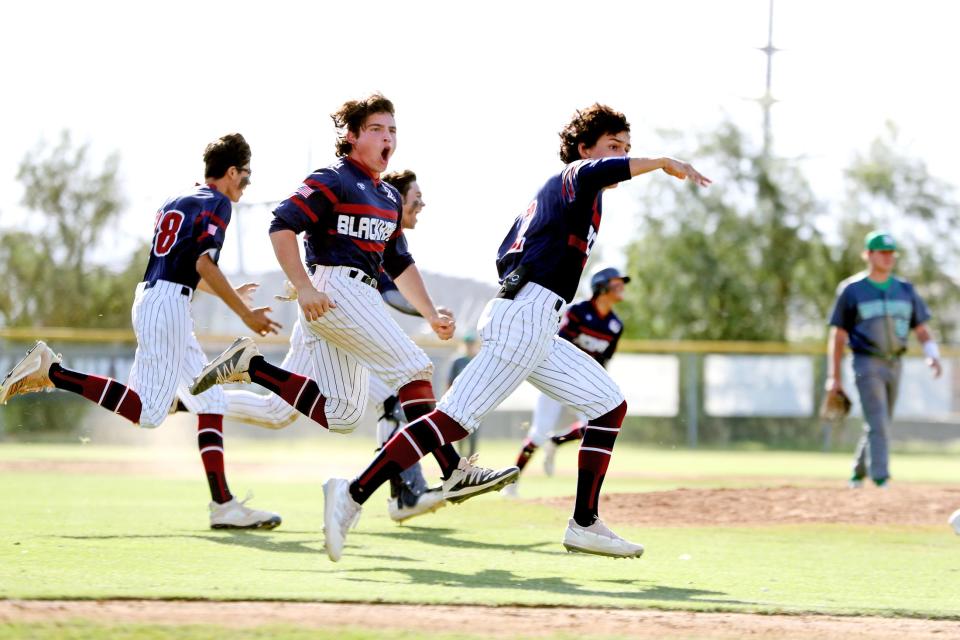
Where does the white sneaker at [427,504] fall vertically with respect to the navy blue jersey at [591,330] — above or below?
below

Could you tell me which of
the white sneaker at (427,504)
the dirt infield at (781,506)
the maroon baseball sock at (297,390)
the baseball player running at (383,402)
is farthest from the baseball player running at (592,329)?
the maroon baseball sock at (297,390)

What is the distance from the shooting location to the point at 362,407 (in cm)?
691

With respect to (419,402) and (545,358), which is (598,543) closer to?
(545,358)

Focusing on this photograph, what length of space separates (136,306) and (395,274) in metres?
1.50

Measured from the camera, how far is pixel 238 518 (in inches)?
311

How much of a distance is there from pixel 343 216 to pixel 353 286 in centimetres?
33

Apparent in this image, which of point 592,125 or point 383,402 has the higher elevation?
point 592,125

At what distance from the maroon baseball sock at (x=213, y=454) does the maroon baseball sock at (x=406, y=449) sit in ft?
6.96

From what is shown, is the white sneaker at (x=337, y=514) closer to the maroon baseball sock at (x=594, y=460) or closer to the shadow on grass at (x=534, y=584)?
the shadow on grass at (x=534, y=584)

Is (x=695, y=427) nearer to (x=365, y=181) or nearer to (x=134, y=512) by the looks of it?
(x=134, y=512)

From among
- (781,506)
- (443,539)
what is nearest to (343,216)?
(443,539)

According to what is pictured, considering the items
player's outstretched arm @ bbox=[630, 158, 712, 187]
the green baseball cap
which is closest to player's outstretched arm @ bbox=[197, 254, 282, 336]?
player's outstretched arm @ bbox=[630, 158, 712, 187]

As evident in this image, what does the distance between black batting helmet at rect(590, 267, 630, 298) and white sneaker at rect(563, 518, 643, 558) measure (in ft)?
19.1

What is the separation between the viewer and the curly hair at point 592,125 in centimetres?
653
